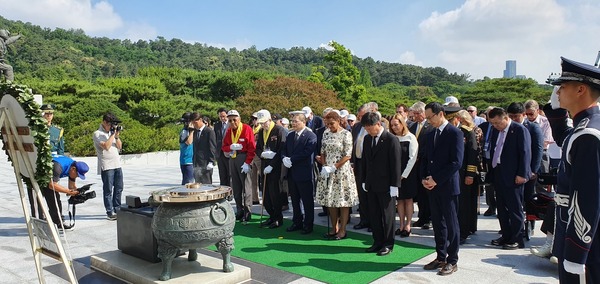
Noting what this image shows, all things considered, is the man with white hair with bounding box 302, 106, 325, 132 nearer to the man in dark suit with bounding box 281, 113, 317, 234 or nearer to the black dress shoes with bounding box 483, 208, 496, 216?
the man in dark suit with bounding box 281, 113, 317, 234

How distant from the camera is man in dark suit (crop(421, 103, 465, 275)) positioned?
15.0ft

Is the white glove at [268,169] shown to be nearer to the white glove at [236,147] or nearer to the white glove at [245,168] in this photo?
the white glove at [245,168]

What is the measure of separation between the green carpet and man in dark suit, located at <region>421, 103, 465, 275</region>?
516 mm

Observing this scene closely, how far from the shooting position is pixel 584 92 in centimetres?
242

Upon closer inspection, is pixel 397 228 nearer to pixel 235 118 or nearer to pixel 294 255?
pixel 294 255

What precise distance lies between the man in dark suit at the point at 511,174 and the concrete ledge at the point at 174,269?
324cm

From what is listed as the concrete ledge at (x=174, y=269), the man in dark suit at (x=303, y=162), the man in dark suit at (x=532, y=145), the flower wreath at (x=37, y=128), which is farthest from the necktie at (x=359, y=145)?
the flower wreath at (x=37, y=128)

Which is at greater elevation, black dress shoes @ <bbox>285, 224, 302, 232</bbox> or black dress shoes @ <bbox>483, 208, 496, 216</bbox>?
black dress shoes @ <bbox>483, 208, 496, 216</bbox>

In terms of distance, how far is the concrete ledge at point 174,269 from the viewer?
442 centimetres

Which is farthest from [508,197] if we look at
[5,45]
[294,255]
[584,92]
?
[5,45]

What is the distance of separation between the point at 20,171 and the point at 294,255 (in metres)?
3.05

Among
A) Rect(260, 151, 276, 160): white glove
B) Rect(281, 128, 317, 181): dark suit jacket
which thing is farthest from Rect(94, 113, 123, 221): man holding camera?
Rect(281, 128, 317, 181): dark suit jacket

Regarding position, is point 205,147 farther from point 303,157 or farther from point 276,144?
point 303,157

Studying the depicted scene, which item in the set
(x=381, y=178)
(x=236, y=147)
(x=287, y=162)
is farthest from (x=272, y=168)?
(x=381, y=178)
